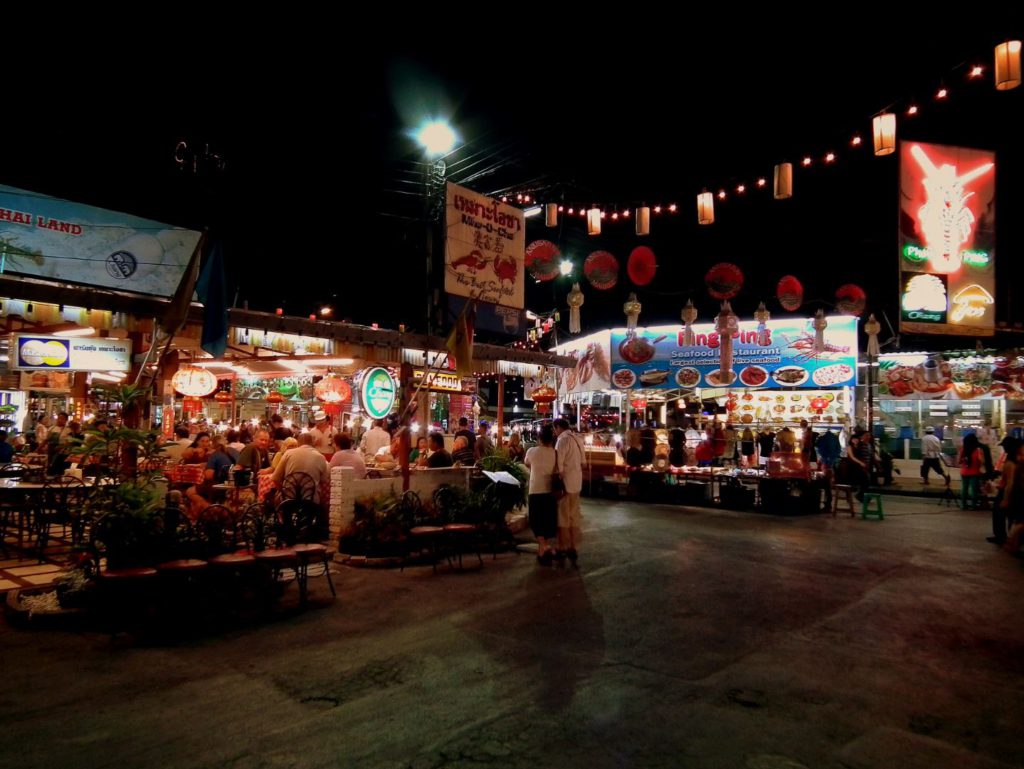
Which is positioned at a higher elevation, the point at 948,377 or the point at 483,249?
the point at 483,249

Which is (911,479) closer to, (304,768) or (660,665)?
(660,665)

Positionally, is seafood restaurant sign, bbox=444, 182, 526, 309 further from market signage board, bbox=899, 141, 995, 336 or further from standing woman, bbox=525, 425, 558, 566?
market signage board, bbox=899, 141, 995, 336

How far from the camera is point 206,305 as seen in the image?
8422 millimetres

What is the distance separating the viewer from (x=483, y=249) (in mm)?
10758

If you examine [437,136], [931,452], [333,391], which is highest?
[437,136]

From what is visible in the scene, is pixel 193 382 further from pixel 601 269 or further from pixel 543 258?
pixel 601 269

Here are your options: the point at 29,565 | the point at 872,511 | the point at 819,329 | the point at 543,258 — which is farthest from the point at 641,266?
the point at 29,565

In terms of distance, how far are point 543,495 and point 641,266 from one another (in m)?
6.46

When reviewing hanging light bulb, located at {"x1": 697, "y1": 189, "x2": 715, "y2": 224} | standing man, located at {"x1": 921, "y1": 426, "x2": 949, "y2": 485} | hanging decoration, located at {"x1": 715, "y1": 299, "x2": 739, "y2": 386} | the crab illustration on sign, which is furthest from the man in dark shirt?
standing man, located at {"x1": 921, "y1": 426, "x2": 949, "y2": 485}

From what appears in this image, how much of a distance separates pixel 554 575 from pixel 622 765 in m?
5.05

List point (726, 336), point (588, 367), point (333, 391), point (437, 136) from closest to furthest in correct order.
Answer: point (437, 136), point (333, 391), point (726, 336), point (588, 367)

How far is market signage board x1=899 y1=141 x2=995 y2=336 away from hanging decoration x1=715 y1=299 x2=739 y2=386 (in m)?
4.83

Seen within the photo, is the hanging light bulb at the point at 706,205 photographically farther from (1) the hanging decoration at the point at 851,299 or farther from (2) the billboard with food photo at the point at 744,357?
(2) the billboard with food photo at the point at 744,357

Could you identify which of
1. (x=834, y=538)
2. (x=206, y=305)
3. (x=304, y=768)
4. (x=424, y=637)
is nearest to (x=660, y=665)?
(x=424, y=637)
